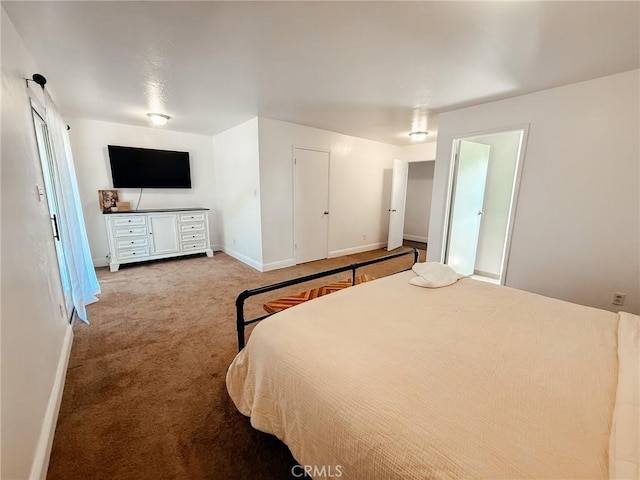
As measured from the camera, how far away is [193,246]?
187 inches

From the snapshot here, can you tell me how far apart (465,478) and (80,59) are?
11.3 ft

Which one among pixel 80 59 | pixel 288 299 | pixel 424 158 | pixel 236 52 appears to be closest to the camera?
pixel 236 52

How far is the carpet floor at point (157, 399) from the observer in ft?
4.09

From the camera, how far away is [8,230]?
1.25 metres

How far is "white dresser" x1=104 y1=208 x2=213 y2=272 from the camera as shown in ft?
13.1

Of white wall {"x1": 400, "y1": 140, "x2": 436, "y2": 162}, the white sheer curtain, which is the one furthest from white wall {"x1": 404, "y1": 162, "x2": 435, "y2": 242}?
the white sheer curtain

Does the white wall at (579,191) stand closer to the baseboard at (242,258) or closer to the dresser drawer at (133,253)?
the baseboard at (242,258)

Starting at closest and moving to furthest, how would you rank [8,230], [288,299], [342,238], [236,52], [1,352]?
[1,352] < [8,230] < [236,52] < [288,299] < [342,238]

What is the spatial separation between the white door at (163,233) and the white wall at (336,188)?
1.78m

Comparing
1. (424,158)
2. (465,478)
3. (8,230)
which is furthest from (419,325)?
(424,158)

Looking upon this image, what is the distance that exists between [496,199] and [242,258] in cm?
422

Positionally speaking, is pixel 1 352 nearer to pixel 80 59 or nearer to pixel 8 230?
pixel 8 230

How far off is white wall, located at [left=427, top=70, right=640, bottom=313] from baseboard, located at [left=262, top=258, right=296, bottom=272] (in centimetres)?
306

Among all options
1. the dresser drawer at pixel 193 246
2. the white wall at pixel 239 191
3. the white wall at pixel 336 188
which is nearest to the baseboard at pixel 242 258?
the white wall at pixel 239 191
